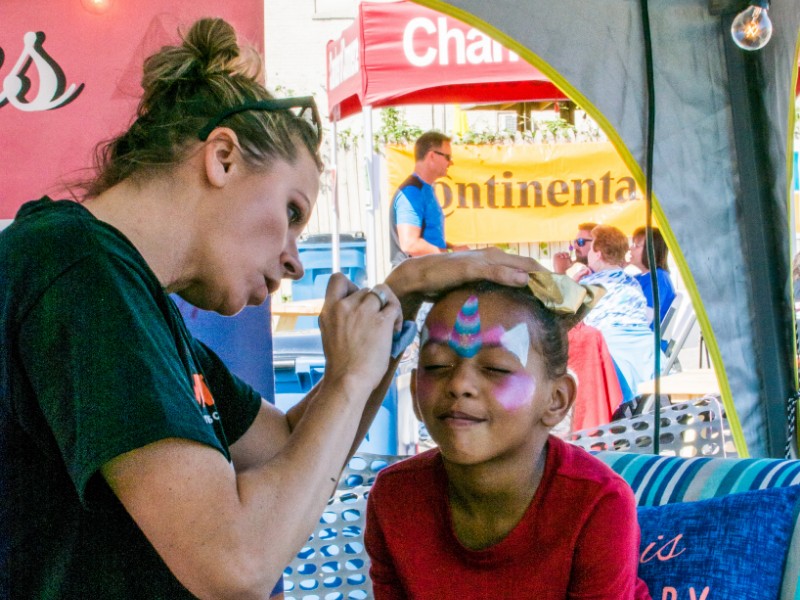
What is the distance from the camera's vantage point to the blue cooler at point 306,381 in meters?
4.03

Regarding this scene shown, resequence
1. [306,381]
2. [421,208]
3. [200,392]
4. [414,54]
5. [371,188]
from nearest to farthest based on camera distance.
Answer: [200,392], [306,381], [414,54], [421,208], [371,188]

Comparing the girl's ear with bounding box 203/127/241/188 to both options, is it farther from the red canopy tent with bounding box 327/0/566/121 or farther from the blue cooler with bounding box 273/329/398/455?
the red canopy tent with bounding box 327/0/566/121

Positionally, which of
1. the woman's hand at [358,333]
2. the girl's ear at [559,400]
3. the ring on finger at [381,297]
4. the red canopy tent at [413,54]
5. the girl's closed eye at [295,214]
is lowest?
the girl's ear at [559,400]

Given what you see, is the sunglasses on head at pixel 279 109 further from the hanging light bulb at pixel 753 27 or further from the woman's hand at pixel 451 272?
the hanging light bulb at pixel 753 27

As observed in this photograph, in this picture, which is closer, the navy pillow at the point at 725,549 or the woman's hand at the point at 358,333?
the woman's hand at the point at 358,333

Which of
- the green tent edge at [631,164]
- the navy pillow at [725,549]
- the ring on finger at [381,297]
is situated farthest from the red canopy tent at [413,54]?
the ring on finger at [381,297]

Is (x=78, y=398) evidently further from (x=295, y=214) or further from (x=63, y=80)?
(x=63, y=80)

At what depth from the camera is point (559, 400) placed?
1.65 metres

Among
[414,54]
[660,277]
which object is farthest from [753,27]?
[414,54]

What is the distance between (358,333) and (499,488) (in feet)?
1.59

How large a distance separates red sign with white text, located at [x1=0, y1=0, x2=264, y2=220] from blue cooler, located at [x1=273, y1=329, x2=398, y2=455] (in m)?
1.98

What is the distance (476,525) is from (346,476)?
70 cm

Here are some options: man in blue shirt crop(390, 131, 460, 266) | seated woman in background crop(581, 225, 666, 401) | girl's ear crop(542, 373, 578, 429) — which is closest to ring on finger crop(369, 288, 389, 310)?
girl's ear crop(542, 373, 578, 429)

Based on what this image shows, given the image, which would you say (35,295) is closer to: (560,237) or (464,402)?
(464,402)
